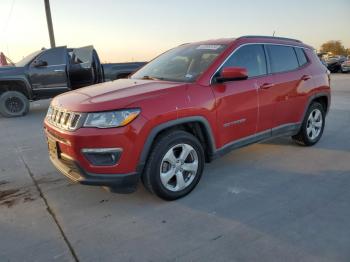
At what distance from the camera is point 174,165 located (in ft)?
11.7

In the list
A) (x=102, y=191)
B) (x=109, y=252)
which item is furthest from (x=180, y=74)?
(x=109, y=252)

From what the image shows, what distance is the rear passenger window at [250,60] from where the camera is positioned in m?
4.13

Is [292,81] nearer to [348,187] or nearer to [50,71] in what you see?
[348,187]

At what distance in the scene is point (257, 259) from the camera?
2.61 m

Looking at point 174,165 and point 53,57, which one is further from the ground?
point 53,57

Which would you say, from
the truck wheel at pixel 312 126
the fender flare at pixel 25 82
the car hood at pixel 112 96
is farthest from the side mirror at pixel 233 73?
the fender flare at pixel 25 82

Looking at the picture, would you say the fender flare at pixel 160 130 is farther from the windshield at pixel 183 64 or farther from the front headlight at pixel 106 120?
the windshield at pixel 183 64

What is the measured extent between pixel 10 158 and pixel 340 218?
4.75 m

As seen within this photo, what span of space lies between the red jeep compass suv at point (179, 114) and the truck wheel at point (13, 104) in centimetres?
598

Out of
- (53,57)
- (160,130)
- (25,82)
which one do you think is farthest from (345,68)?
(160,130)

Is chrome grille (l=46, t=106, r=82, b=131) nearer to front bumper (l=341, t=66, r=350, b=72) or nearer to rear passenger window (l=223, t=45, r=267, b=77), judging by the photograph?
rear passenger window (l=223, t=45, r=267, b=77)

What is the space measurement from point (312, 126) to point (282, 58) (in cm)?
135

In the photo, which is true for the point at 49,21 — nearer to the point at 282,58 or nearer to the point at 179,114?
the point at 282,58

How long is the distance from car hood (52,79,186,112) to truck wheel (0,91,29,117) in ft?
20.8
